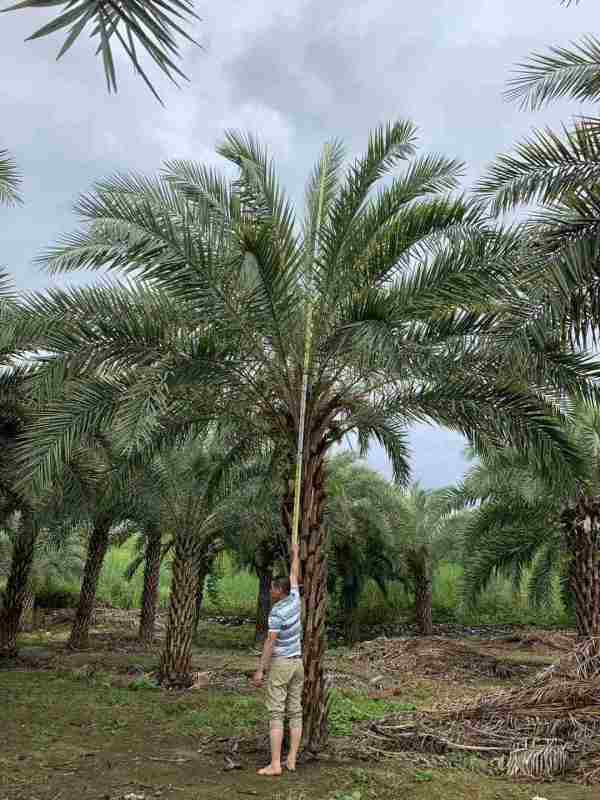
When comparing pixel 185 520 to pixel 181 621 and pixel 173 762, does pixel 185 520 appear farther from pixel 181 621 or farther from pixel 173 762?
pixel 173 762

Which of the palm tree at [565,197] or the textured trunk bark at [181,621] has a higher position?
the palm tree at [565,197]

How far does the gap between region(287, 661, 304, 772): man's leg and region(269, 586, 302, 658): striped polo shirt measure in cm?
19

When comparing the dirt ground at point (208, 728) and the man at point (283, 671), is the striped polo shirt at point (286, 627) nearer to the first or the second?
the man at point (283, 671)

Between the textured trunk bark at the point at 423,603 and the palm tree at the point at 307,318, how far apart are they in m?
18.4

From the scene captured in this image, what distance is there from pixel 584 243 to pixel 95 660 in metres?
14.4

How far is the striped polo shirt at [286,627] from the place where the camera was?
7.16m

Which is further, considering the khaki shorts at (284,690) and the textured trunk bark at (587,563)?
the textured trunk bark at (587,563)

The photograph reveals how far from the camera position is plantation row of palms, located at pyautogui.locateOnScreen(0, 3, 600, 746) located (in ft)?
26.2

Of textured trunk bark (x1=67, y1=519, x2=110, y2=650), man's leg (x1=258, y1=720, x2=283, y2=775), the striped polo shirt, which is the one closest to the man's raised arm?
the striped polo shirt

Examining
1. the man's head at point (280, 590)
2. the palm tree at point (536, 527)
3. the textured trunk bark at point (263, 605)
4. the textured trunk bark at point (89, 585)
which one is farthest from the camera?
the textured trunk bark at point (263, 605)

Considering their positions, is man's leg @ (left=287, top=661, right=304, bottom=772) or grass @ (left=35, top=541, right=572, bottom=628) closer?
man's leg @ (left=287, top=661, right=304, bottom=772)

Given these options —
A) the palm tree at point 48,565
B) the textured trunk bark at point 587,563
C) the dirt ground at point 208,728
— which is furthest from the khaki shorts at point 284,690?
the palm tree at point 48,565

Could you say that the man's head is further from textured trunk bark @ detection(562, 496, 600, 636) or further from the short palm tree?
textured trunk bark @ detection(562, 496, 600, 636)

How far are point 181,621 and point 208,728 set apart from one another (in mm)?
4788
